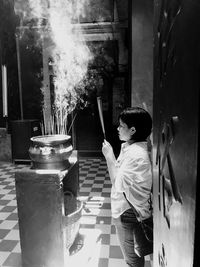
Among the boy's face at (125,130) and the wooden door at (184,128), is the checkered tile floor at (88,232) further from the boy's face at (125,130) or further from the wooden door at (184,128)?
the wooden door at (184,128)

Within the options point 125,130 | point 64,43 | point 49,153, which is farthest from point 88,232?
point 64,43

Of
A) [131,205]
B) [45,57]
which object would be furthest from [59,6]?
[131,205]

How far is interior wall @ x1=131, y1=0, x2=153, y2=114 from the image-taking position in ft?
13.2

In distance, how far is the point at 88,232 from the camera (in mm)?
4227

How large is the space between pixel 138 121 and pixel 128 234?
1.03 meters

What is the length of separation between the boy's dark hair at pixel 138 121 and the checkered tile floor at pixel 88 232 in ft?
6.05

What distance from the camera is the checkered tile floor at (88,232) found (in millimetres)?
3482

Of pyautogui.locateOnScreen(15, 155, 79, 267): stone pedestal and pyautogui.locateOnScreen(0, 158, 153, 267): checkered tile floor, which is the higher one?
pyautogui.locateOnScreen(15, 155, 79, 267): stone pedestal

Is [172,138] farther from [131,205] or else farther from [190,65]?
[131,205]

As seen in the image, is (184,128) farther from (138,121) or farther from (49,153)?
(49,153)

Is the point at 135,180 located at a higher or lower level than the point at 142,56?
lower

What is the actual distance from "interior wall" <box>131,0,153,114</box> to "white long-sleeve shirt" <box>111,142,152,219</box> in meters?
1.82

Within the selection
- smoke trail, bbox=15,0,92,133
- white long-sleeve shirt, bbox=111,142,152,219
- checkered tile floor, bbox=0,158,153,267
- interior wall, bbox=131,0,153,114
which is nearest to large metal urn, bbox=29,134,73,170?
white long-sleeve shirt, bbox=111,142,152,219

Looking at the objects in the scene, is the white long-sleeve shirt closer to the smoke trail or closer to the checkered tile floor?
the checkered tile floor
